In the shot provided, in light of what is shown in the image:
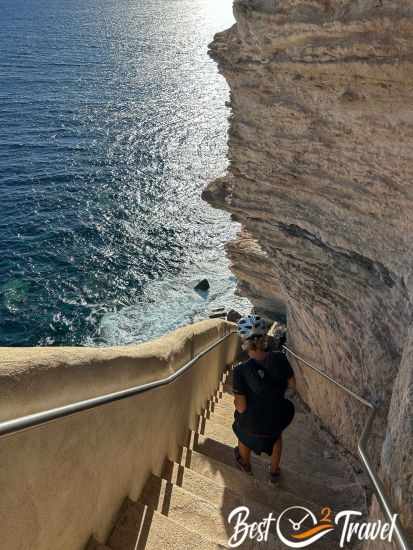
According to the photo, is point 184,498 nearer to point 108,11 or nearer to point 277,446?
point 277,446

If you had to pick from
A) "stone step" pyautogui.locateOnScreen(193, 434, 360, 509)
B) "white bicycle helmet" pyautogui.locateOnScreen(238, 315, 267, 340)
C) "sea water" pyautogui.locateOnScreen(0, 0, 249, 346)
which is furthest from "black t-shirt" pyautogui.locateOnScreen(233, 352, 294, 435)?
"sea water" pyautogui.locateOnScreen(0, 0, 249, 346)

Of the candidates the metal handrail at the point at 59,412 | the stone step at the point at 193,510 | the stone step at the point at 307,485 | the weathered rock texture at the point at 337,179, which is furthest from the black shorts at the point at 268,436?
the metal handrail at the point at 59,412

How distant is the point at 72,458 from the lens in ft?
13.0

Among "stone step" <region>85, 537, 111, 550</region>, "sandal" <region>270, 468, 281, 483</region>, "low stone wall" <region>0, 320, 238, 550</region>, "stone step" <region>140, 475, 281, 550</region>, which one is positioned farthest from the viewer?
"sandal" <region>270, 468, 281, 483</region>

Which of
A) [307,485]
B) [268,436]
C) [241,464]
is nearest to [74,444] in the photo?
[268,436]

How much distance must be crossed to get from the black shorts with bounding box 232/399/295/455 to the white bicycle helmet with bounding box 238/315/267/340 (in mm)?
915

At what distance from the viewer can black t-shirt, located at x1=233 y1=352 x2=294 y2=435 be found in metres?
6.04

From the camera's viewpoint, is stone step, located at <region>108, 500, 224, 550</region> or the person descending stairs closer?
stone step, located at <region>108, 500, 224, 550</region>

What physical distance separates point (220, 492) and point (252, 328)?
2000 mm

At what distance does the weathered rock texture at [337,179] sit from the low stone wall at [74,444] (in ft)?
7.91

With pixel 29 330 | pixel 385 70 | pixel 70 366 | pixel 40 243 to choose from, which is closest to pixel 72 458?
pixel 70 366

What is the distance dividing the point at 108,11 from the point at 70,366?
12875 centimetres

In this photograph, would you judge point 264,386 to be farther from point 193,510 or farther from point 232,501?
point 193,510

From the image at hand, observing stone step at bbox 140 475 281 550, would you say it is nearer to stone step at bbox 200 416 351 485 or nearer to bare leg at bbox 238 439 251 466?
bare leg at bbox 238 439 251 466
